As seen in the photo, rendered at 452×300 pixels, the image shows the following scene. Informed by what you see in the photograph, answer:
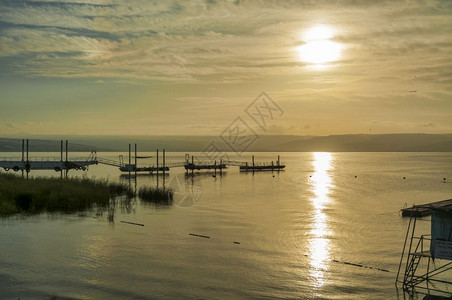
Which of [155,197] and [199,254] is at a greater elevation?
[155,197]

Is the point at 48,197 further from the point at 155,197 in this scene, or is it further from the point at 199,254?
the point at 199,254

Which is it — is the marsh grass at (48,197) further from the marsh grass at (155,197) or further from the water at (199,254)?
the marsh grass at (155,197)

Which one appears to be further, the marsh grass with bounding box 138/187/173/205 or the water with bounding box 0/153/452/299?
the marsh grass with bounding box 138/187/173/205

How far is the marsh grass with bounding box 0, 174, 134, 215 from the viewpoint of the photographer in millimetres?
34094

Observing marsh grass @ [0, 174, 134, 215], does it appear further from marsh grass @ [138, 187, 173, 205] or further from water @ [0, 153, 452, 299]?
marsh grass @ [138, 187, 173, 205]

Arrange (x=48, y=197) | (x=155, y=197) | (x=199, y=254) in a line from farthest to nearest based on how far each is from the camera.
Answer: (x=155, y=197) < (x=48, y=197) < (x=199, y=254)

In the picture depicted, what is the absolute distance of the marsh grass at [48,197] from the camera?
34094 mm

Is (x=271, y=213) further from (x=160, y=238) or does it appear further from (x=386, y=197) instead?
(x=386, y=197)

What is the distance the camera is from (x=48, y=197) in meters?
35.7

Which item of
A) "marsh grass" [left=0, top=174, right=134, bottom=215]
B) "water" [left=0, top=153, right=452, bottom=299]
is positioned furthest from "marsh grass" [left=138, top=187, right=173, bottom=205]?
"marsh grass" [left=0, top=174, right=134, bottom=215]

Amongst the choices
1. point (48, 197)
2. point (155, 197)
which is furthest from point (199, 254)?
point (155, 197)

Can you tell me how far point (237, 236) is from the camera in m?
28.6

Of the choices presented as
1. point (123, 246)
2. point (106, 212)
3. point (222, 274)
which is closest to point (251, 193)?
point (106, 212)

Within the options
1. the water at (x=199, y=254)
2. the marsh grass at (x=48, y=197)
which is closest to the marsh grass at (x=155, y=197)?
the water at (x=199, y=254)
